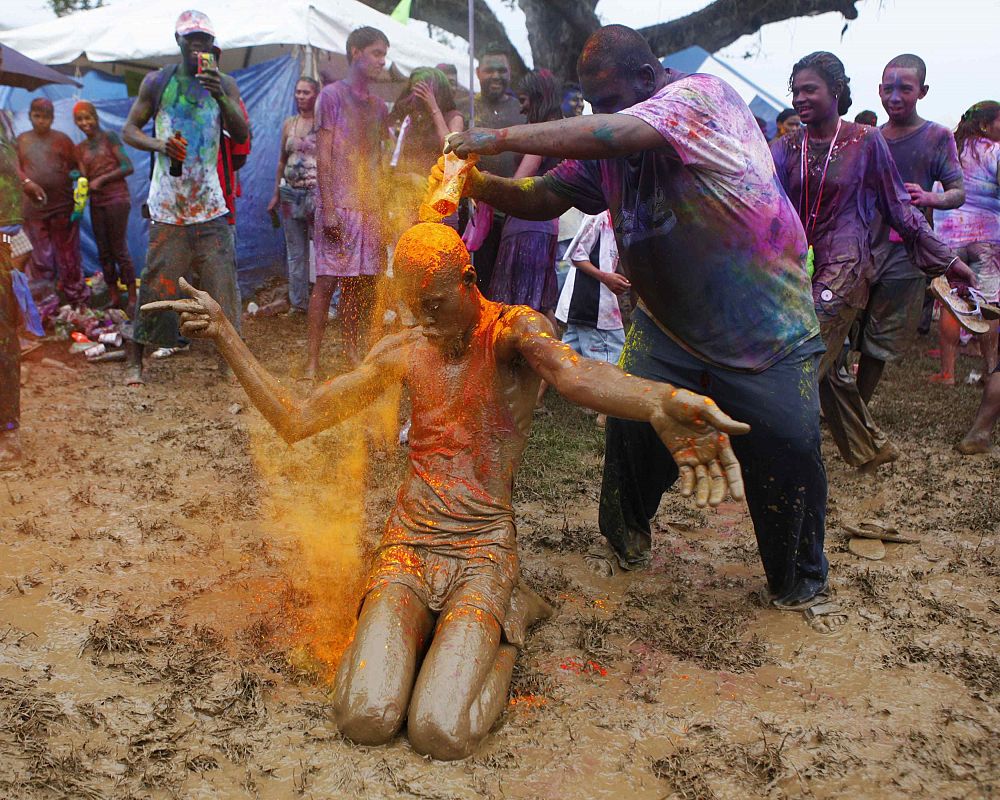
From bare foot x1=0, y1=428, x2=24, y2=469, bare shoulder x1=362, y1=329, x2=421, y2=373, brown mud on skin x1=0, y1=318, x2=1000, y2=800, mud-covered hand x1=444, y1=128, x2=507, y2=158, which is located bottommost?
bare foot x1=0, y1=428, x2=24, y2=469

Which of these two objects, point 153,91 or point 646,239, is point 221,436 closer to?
point 153,91

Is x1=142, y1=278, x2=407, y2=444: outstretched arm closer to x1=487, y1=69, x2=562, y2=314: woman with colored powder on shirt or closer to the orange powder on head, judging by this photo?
the orange powder on head

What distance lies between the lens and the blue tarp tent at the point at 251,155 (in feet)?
32.5

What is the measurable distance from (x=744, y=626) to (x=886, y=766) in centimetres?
90

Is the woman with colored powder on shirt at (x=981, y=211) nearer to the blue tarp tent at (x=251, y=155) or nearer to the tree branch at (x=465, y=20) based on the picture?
the tree branch at (x=465, y=20)

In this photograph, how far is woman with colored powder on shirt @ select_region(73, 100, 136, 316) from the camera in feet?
29.3

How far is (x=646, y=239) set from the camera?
125 inches

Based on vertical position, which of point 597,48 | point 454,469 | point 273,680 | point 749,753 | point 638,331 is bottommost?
point 273,680

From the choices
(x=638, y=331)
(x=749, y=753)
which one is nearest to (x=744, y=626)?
(x=749, y=753)

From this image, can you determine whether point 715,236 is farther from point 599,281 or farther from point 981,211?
point 981,211

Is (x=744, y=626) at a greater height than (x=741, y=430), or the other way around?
(x=741, y=430)

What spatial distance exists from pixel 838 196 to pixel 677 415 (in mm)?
2485

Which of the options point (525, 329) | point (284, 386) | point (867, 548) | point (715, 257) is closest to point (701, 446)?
point (525, 329)

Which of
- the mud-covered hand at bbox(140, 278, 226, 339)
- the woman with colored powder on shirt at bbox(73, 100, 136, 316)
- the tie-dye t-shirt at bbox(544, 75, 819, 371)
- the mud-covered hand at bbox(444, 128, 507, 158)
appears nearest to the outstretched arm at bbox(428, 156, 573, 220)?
the tie-dye t-shirt at bbox(544, 75, 819, 371)
